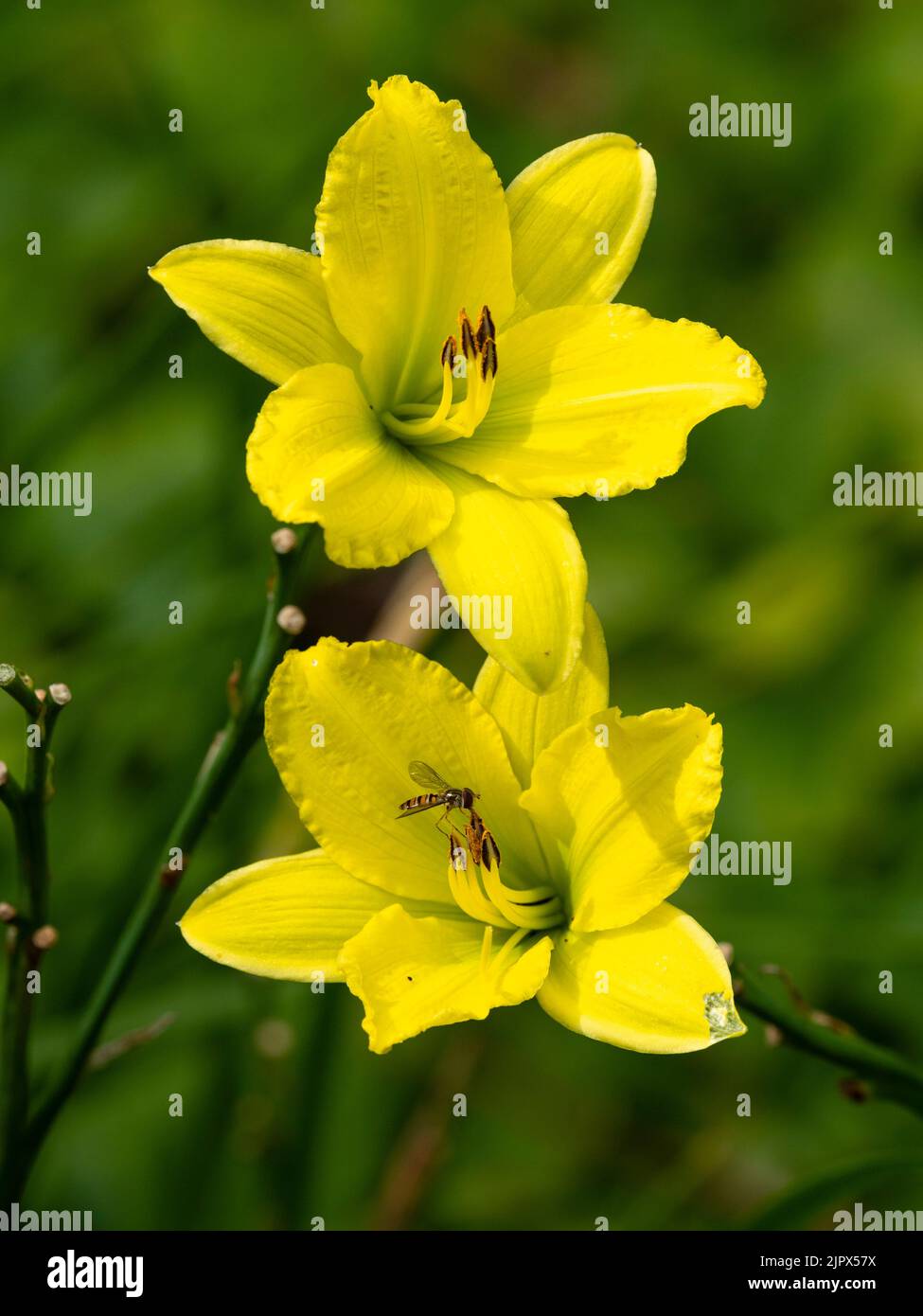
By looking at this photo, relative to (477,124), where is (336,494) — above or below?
below

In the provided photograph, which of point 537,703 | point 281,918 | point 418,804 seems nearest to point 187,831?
point 281,918

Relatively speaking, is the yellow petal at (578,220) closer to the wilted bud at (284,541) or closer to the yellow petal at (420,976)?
the wilted bud at (284,541)

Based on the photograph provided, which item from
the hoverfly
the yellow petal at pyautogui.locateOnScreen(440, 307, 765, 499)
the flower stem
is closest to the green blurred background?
the flower stem

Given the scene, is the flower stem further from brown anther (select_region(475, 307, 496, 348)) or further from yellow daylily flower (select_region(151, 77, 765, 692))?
brown anther (select_region(475, 307, 496, 348))

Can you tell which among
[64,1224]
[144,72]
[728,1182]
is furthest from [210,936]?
[144,72]

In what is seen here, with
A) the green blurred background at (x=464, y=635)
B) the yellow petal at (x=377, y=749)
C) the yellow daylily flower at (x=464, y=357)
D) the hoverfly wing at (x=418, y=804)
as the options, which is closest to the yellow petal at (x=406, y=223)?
the yellow daylily flower at (x=464, y=357)
